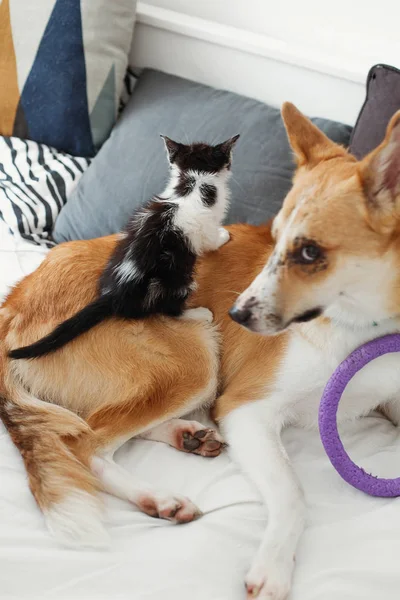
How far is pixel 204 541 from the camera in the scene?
1302mm

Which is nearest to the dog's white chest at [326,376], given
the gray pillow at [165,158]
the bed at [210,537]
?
the bed at [210,537]

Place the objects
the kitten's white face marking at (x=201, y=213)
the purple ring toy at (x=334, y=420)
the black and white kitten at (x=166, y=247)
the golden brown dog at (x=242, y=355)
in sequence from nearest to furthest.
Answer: the golden brown dog at (x=242, y=355) → the purple ring toy at (x=334, y=420) → the black and white kitten at (x=166, y=247) → the kitten's white face marking at (x=201, y=213)

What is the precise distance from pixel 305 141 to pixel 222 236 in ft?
1.24

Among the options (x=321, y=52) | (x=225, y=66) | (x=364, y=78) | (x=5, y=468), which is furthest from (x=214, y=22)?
(x=5, y=468)

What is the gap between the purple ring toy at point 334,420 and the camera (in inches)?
56.4

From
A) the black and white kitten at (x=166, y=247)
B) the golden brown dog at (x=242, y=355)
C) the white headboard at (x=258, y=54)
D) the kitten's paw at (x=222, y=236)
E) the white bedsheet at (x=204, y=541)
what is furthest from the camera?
the white headboard at (x=258, y=54)

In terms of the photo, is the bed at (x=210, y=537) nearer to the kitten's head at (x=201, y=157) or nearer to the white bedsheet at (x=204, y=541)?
the white bedsheet at (x=204, y=541)

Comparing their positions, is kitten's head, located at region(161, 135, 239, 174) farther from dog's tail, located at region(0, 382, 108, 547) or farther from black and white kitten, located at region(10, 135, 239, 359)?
dog's tail, located at region(0, 382, 108, 547)

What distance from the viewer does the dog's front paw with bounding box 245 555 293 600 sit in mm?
1201

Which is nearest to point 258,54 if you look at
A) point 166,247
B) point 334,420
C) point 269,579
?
point 166,247

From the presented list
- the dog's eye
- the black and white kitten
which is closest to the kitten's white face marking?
the black and white kitten

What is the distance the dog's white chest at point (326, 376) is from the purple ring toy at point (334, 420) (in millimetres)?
47

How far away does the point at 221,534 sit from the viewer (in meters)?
1.33

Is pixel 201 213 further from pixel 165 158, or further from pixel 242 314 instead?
pixel 165 158
